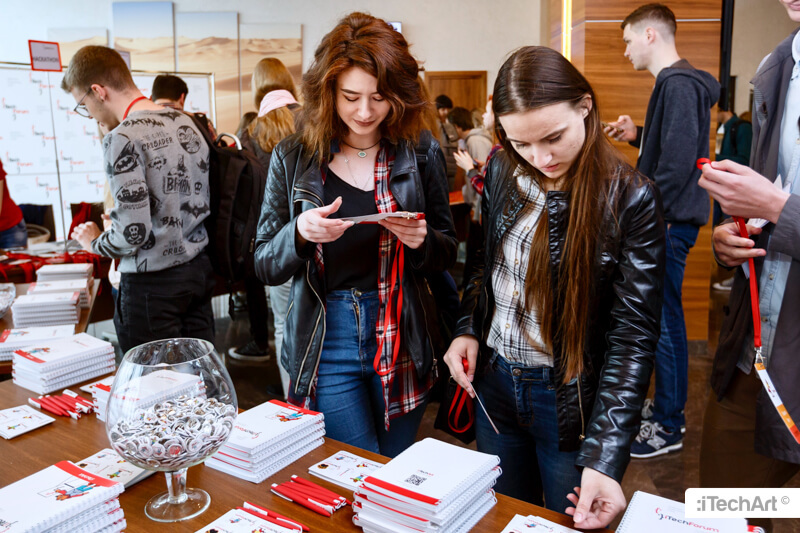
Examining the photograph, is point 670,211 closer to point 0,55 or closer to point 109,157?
point 109,157

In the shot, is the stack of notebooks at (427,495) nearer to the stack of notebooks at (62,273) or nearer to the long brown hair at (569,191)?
the long brown hair at (569,191)

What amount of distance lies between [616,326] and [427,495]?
1.84ft

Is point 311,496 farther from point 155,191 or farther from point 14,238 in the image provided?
point 14,238

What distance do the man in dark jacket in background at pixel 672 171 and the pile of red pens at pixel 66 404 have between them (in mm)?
2495

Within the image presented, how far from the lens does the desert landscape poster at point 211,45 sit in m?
9.27

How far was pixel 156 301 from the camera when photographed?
2.42m

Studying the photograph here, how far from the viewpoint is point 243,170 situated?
271 cm

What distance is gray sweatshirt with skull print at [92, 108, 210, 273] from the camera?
7.29 feet

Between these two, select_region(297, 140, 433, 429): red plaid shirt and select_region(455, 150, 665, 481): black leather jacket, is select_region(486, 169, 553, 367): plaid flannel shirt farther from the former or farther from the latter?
select_region(297, 140, 433, 429): red plaid shirt

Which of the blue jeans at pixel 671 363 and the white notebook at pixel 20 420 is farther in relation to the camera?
the blue jeans at pixel 671 363

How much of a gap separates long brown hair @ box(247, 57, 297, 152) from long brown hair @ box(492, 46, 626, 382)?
2.15 m

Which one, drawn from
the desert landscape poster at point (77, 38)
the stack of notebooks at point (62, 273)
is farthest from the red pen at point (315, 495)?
the desert landscape poster at point (77, 38)

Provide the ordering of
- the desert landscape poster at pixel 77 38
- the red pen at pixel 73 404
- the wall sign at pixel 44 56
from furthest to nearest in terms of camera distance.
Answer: the desert landscape poster at pixel 77 38 → the wall sign at pixel 44 56 → the red pen at pixel 73 404

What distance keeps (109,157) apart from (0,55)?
8359 mm
